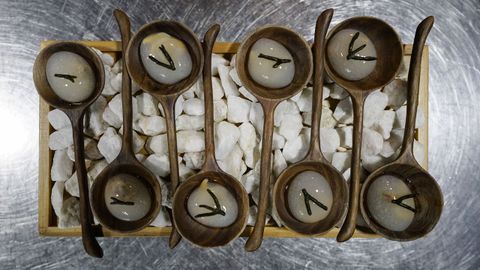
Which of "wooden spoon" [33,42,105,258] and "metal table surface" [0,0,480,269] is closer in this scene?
"wooden spoon" [33,42,105,258]

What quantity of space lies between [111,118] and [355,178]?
11.9 inches

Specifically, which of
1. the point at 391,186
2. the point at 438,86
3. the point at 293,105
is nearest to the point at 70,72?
the point at 293,105

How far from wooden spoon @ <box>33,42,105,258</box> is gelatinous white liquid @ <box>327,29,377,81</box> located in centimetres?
27

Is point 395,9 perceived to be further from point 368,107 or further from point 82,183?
point 82,183

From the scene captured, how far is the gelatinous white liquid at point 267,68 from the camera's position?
567 millimetres

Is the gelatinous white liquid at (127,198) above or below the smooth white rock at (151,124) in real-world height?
below

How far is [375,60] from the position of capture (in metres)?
0.58

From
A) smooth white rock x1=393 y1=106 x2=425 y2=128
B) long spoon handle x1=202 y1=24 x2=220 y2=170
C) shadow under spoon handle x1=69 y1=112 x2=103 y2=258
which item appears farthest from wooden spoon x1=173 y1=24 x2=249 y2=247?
smooth white rock x1=393 y1=106 x2=425 y2=128

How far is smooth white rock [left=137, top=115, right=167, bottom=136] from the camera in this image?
0.61m

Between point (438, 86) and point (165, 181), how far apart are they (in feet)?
1.39

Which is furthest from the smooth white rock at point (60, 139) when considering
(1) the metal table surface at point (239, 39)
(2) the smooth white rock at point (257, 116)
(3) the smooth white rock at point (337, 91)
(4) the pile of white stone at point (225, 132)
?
(3) the smooth white rock at point (337, 91)

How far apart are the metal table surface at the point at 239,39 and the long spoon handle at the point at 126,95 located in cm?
15

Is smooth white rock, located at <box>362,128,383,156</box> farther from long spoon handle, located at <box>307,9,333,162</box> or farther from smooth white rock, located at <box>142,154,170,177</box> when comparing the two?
smooth white rock, located at <box>142,154,170,177</box>

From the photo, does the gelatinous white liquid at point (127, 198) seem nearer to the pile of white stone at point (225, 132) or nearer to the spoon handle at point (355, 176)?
the pile of white stone at point (225, 132)
